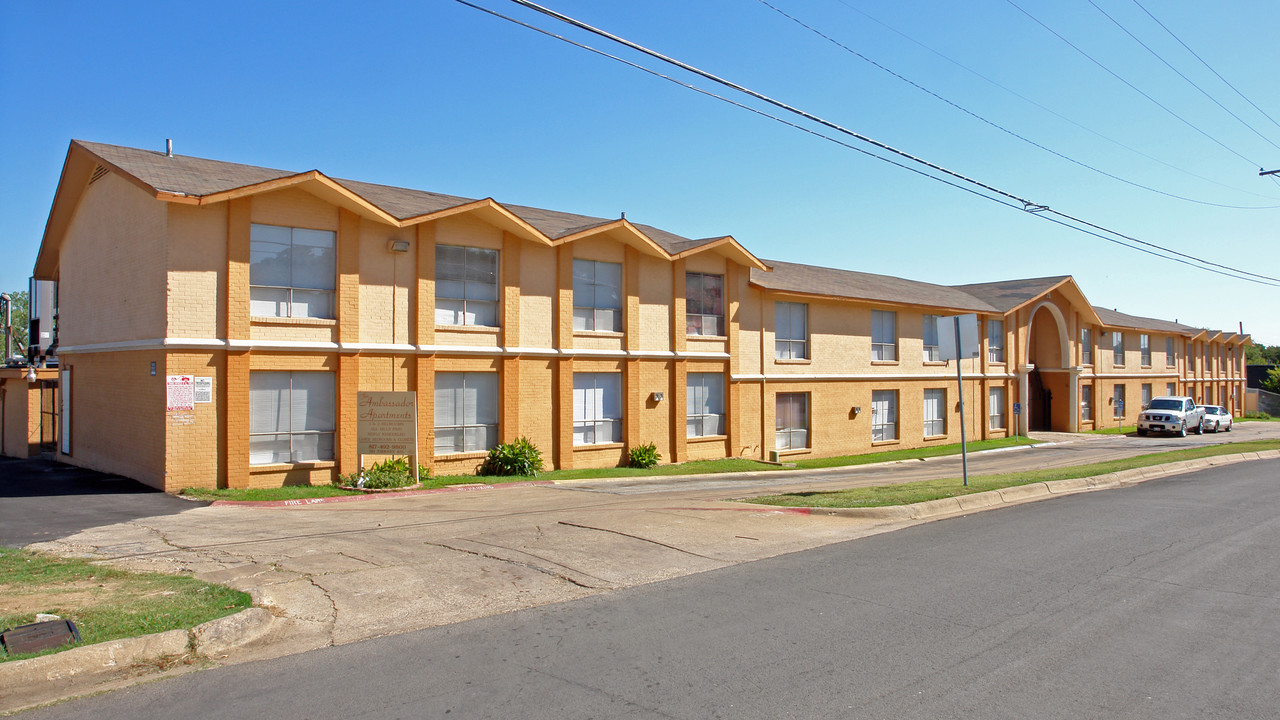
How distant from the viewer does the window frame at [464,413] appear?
1925 centimetres

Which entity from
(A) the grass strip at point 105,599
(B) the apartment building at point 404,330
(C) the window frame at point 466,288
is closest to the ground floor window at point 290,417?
(B) the apartment building at point 404,330

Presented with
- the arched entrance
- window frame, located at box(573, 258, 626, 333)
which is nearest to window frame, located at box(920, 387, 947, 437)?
the arched entrance

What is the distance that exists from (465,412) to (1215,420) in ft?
136

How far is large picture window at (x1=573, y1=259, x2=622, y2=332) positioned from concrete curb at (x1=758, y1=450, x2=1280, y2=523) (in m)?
9.34

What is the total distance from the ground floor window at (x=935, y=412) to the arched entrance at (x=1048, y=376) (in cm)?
846

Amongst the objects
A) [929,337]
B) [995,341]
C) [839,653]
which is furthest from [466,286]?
[995,341]

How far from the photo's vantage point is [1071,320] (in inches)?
1602

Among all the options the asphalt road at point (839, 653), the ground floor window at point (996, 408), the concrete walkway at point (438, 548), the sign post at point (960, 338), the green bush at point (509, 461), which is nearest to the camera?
the asphalt road at point (839, 653)

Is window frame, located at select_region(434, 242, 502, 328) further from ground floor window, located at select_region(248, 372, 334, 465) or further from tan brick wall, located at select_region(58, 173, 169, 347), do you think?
tan brick wall, located at select_region(58, 173, 169, 347)

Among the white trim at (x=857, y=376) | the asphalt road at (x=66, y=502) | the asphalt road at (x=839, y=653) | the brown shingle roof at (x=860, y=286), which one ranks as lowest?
the asphalt road at (x=839, y=653)

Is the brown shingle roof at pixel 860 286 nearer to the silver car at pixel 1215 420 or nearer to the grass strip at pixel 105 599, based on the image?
the silver car at pixel 1215 420

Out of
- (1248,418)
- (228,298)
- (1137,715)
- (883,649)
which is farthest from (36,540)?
(1248,418)

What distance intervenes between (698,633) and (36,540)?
9119mm

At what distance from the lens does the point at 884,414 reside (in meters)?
31.1
